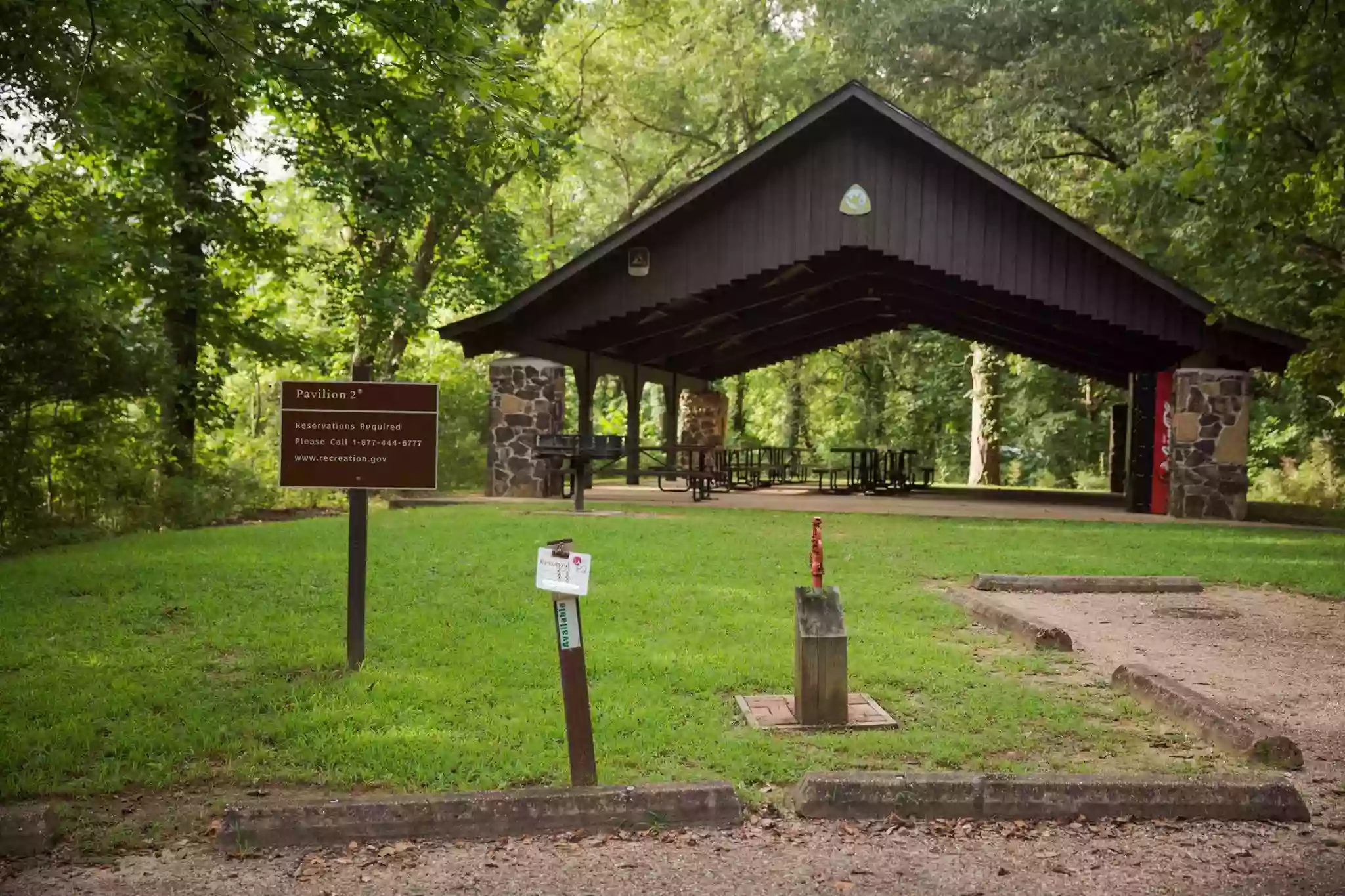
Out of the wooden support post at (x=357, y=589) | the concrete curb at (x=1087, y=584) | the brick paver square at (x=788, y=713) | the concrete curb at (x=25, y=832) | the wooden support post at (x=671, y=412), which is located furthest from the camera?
the wooden support post at (x=671, y=412)

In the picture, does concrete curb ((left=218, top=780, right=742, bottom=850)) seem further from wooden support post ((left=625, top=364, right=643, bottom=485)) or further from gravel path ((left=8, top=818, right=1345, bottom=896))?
wooden support post ((left=625, top=364, right=643, bottom=485))

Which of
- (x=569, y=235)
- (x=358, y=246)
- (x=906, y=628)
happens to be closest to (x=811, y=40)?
(x=569, y=235)

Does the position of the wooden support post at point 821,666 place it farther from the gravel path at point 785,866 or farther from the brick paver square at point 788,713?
the gravel path at point 785,866

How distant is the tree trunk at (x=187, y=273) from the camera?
14812 mm

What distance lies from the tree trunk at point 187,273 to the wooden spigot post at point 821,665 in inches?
457

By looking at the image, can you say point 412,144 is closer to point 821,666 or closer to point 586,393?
point 586,393

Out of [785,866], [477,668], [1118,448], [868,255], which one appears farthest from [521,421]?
[1118,448]

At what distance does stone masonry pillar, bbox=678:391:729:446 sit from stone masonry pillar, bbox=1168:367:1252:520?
14287 mm

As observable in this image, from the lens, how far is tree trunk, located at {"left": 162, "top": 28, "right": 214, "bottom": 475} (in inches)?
583

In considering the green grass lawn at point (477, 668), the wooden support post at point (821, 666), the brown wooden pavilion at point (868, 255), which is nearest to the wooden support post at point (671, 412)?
the brown wooden pavilion at point (868, 255)

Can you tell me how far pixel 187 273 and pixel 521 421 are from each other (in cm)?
539

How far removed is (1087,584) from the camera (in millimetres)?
9438

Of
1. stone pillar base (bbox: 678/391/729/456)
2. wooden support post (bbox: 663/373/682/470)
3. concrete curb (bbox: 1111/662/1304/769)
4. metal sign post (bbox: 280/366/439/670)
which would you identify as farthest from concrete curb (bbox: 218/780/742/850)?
stone pillar base (bbox: 678/391/729/456)

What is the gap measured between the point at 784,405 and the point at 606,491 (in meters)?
24.5
